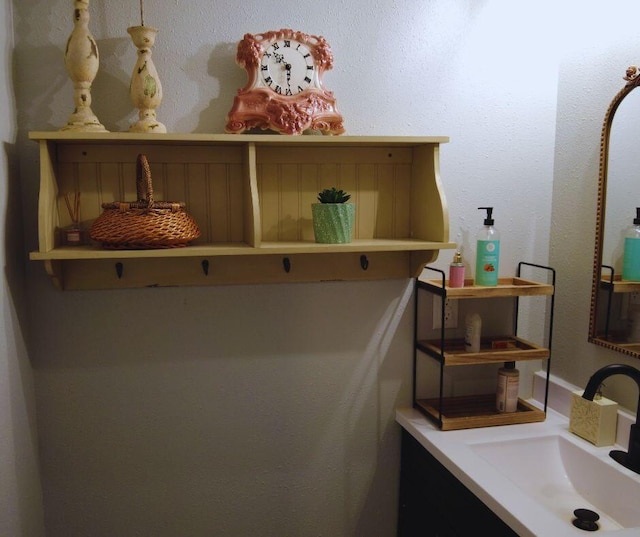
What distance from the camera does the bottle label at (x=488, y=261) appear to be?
1.72 meters

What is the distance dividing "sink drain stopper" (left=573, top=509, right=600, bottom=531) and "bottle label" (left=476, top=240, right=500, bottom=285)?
668 mm

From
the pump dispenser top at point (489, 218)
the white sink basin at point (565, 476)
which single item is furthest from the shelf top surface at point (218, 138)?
the white sink basin at point (565, 476)

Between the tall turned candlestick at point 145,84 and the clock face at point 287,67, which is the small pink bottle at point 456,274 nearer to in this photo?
the clock face at point 287,67

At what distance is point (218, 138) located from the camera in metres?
1.41

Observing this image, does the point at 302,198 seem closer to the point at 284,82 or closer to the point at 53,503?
the point at 284,82

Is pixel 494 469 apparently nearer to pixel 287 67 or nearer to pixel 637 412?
pixel 637 412

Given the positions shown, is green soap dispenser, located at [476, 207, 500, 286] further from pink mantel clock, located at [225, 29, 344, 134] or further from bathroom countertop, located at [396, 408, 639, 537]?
pink mantel clock, located at [225, 29, 344, 134]

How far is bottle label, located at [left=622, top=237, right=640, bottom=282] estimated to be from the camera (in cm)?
157

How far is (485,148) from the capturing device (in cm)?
180

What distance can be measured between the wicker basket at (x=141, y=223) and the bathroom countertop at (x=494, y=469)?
905 mm

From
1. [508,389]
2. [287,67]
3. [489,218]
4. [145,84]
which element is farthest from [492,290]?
[145,84]

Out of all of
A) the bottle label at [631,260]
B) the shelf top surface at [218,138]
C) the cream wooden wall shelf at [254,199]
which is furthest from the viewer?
the bottle label at [631,260]

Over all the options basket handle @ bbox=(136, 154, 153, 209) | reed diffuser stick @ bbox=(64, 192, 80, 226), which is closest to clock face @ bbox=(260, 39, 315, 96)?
basket handle @ bbox=(136, 154, 153, 209)

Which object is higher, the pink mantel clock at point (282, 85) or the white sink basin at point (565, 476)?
the pink mantel clock at point (282, 85)
